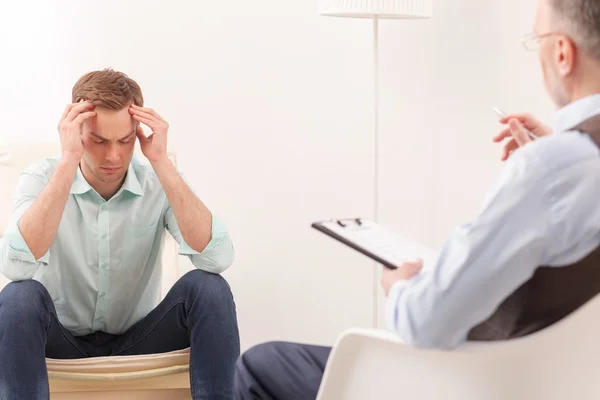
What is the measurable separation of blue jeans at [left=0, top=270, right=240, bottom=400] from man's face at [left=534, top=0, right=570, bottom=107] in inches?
46.9

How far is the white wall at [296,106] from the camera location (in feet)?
10.5

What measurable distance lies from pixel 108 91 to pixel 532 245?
1502 mm

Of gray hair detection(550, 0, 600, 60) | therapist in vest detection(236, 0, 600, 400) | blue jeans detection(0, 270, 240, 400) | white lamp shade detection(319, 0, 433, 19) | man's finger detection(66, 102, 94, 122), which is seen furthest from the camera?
white lamp shade detection(319, 0, 433, 19)

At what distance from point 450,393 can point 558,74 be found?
47 centimetres

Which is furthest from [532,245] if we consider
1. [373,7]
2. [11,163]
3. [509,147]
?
[11,163]

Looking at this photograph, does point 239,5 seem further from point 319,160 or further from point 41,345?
point 41,345

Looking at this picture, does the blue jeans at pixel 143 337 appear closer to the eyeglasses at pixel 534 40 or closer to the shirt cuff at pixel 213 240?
the shirt cuff at pixel 213 240

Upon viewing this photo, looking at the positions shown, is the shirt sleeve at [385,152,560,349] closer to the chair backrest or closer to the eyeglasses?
the eyeglasses

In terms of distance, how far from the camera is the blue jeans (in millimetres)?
2102

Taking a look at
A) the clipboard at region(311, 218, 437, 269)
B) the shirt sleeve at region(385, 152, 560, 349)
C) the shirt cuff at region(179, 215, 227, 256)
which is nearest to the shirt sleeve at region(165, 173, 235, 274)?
the shirt cuff at region(179, 215, 227, 256)

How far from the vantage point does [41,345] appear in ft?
6.98

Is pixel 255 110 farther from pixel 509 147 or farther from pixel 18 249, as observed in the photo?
pixel 509 147

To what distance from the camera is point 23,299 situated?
214cm

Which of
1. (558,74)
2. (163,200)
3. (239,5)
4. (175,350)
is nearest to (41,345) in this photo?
(175,350)
